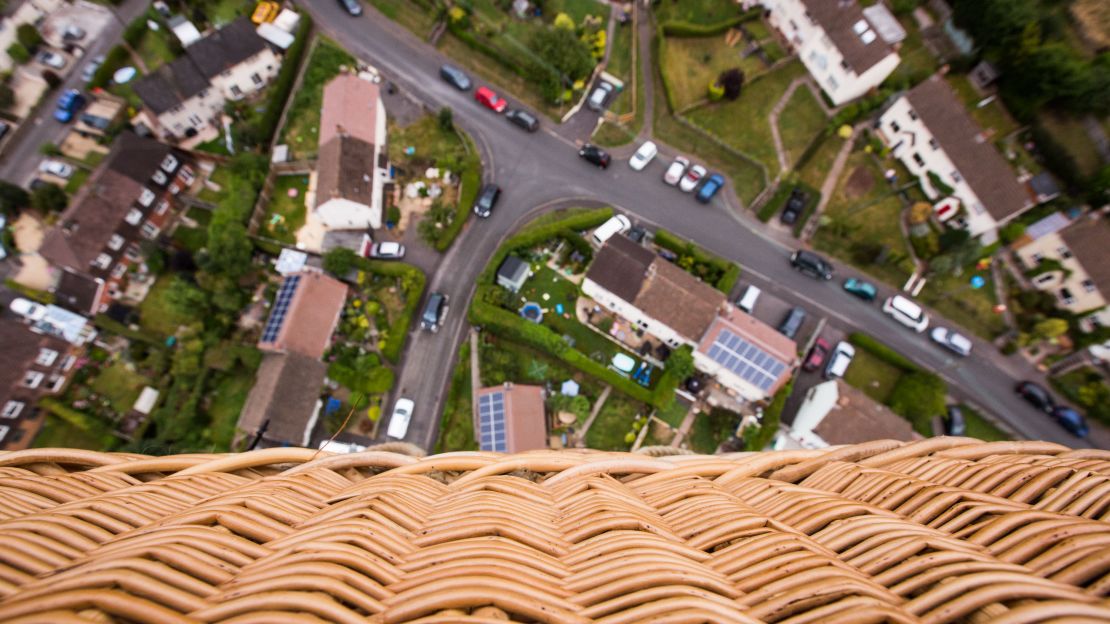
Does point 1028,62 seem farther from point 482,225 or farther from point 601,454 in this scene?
point 601,454

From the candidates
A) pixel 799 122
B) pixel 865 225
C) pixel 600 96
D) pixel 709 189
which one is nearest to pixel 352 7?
pixel 600 96

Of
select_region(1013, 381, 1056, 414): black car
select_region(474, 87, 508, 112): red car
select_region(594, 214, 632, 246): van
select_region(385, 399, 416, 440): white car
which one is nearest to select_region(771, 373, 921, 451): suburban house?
select_region(1013, 381, 1056, 414): black car

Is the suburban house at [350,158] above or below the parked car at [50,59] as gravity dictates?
below

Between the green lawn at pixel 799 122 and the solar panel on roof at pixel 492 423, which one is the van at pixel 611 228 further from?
the green lawn at pixel 799 122

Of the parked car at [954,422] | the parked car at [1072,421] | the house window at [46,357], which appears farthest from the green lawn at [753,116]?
the house window at [46,357]

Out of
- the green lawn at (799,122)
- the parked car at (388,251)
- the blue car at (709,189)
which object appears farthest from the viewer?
the green lawn at (799,122)

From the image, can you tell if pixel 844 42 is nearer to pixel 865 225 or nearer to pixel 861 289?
pixel 865 225
